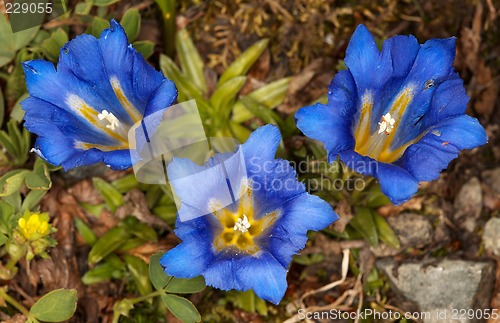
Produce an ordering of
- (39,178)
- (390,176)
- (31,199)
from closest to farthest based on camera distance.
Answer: (390,176), (39,178), (31,199)

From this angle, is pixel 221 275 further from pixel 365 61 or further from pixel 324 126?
pixel 365 61

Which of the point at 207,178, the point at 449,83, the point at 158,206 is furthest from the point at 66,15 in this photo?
the point at 449,83

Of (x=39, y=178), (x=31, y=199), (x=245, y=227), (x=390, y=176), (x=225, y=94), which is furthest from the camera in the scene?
(x=225, y=94)

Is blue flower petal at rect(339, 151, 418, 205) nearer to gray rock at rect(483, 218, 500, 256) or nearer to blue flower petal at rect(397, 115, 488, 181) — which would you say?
blue flower petal at rect(397, 115, 488, 181)

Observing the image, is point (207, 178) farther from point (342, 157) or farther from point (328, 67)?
point (328, 67)

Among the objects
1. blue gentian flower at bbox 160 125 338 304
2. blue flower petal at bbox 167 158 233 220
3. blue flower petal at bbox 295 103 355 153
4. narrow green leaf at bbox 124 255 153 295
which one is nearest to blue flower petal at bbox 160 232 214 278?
blue gentian flower at bbox 160 125 338 304

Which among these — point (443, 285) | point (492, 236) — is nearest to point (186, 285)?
point (443, 285)
